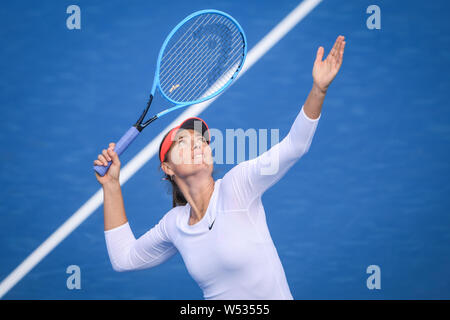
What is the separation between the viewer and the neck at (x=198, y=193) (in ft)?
5.43

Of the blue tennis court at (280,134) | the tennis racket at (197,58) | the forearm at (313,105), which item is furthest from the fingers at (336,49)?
the blue tennis court at (280,134)

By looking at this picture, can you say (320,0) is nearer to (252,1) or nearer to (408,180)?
(252,1)

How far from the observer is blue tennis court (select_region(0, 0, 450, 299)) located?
296 centimetres

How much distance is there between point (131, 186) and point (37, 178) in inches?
19.5

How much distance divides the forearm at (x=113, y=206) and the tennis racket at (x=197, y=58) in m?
0.29

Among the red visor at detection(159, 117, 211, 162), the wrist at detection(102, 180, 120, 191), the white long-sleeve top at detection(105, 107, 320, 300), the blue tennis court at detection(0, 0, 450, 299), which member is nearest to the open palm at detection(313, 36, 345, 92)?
the white long-sleeve top at detection(105, 107, 320, 300)

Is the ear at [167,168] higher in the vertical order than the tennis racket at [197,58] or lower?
lower

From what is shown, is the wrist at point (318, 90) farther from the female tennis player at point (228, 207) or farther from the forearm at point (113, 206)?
the forearm at point (113, 206)

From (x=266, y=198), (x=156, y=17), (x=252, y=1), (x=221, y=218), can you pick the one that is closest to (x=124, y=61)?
(x=156, y=17)

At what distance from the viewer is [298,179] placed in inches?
120

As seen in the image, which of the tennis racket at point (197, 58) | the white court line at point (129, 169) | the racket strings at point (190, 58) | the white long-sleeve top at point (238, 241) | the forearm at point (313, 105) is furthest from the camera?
the white court line at point (129, 169)

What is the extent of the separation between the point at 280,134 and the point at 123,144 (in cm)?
142

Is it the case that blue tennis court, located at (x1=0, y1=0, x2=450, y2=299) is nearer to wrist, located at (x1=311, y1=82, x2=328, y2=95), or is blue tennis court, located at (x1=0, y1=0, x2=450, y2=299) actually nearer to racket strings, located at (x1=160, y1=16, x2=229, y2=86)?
racket strings, located at (x1=160, y1=16, x2=229, y2=86)

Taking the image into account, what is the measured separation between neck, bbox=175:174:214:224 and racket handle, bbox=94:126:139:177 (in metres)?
0.21
